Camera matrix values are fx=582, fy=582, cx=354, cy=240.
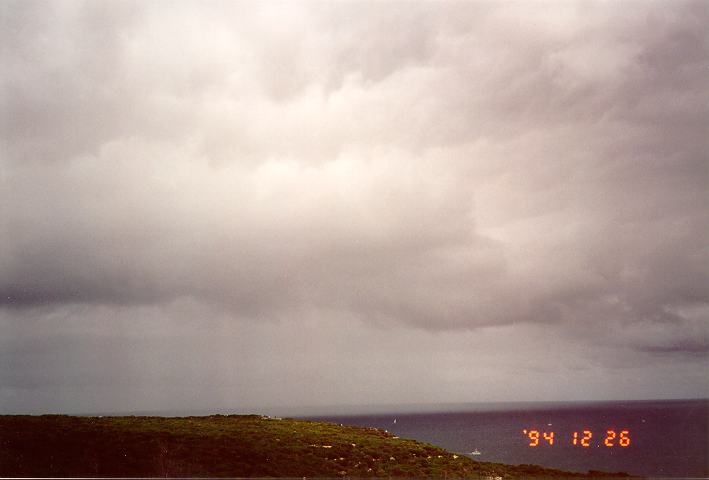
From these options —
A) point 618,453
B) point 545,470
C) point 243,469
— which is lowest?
point 618,453

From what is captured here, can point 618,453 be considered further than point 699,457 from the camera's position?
Yes

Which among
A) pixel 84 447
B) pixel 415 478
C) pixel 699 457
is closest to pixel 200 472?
pixel 84 447

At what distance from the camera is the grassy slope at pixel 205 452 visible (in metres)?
38.8

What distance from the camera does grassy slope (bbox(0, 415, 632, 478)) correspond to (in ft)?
127

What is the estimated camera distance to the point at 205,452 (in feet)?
143

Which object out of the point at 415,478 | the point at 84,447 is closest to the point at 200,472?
the point at 84,447

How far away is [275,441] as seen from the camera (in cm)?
5066

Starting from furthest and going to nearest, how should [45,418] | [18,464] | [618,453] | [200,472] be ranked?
[618,453] < [45,418] < [200,472] < [18,464]

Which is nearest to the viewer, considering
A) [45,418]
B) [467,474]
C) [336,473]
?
[336,473]

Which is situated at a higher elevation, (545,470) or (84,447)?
(84,447)

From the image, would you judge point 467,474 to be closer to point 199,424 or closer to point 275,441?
point 275,441

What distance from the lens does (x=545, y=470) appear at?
5481cm

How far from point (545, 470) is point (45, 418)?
45735 mm

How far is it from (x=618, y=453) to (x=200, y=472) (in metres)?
135
